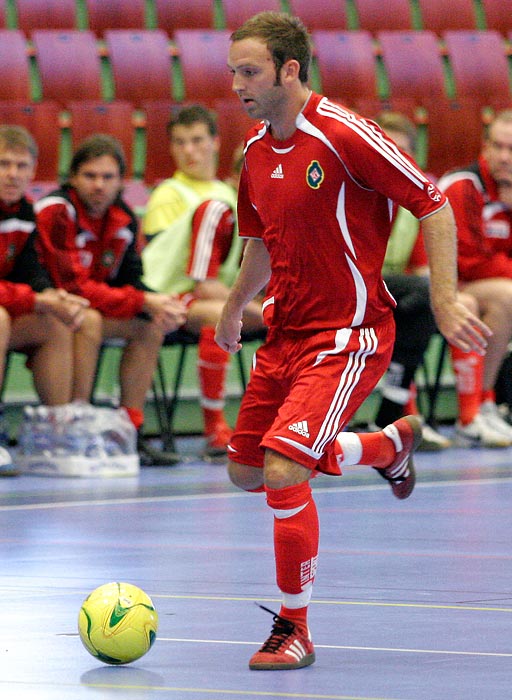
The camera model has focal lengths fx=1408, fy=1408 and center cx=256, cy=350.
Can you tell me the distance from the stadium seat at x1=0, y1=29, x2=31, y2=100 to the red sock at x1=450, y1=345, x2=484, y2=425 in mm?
3489

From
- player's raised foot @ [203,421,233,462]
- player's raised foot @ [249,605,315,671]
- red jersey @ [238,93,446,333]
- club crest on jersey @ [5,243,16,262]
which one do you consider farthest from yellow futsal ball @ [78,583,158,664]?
player's raised foot @ [203,421,233,462]

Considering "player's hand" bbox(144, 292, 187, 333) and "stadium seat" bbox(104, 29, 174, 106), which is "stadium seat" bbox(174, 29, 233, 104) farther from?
"player's hand" bbox(144, 292, 187, 333)

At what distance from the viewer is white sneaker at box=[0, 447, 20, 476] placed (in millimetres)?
6438

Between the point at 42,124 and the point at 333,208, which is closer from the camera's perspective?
the point at 333,208

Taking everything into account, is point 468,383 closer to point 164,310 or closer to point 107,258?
point 164,310

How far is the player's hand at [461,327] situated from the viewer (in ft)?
9.89

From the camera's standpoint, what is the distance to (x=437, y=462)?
700cm

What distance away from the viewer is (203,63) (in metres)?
9.81

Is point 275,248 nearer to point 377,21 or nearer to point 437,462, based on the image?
point 437,462

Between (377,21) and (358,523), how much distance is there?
6763mm

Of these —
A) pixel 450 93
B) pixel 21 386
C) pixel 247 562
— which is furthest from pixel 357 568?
pixel 450 93

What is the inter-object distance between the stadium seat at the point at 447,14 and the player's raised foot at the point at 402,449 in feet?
24.5

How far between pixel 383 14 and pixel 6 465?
19.1 feet

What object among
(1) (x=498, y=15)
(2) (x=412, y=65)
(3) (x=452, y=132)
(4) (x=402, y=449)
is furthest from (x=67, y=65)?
(4) (x=402, y=449)
